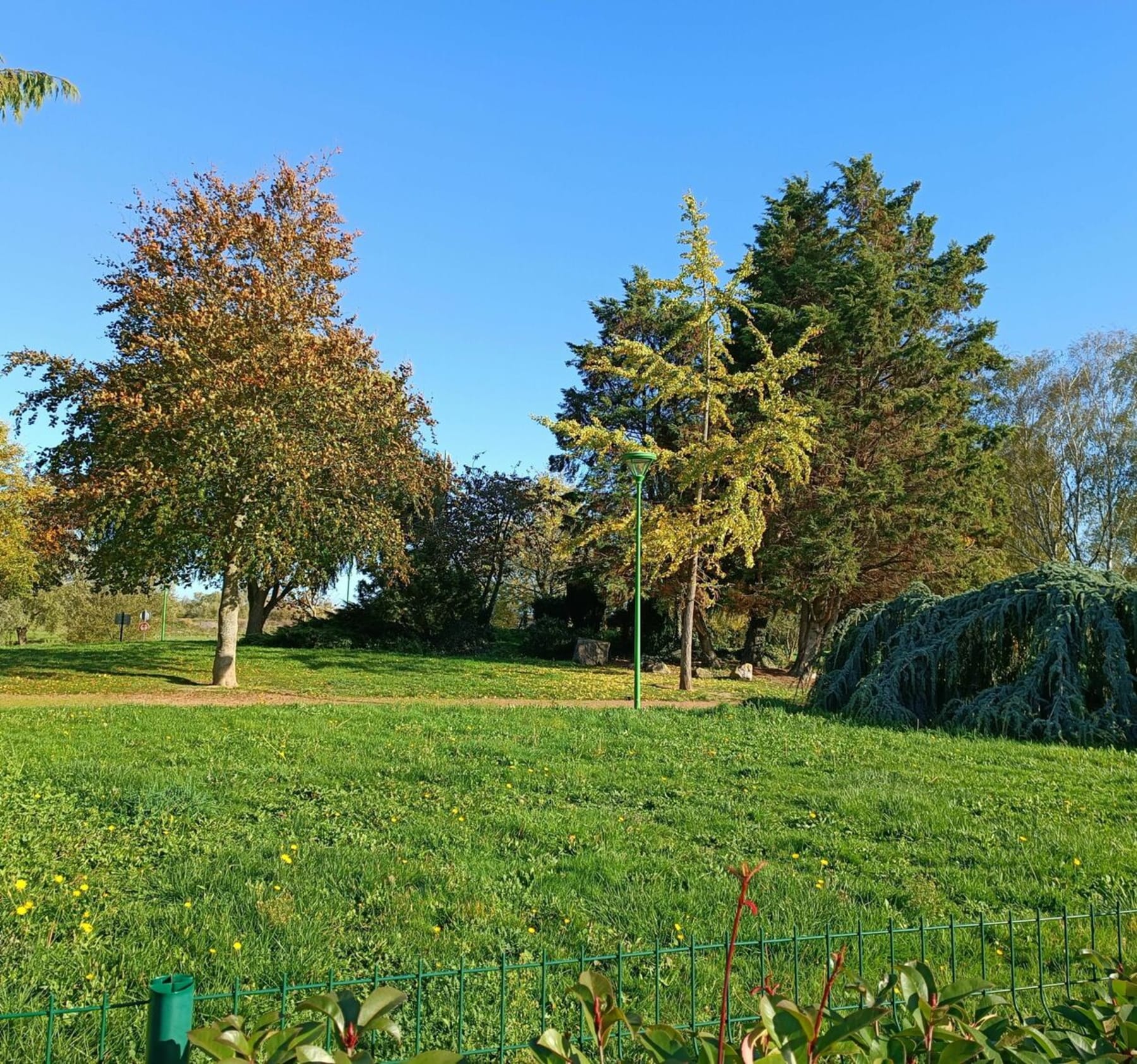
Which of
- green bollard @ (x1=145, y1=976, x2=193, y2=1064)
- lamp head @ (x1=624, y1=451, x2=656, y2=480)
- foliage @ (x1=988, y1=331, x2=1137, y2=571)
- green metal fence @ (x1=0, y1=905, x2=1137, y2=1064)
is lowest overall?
green metal fence @ (x1=0, y1=905, x2=1137, y2=1064)

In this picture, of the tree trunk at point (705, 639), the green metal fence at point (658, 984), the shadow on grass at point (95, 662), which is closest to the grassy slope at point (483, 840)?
the green metal fence at point (658, 984)

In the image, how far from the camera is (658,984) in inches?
105

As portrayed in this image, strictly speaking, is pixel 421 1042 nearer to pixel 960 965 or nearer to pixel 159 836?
pixel 960 965

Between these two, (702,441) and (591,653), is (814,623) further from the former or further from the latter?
(702,441)

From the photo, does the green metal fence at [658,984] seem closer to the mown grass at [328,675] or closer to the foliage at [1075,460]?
the mown grass at [328,675]

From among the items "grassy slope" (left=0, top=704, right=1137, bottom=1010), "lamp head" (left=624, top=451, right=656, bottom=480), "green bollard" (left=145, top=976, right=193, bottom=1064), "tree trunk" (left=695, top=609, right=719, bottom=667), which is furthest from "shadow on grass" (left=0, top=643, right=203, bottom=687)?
"green bollard" (left=145, top=976, right=193, bottom=1064)

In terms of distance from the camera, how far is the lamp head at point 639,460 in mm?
13922

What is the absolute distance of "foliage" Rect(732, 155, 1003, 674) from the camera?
22.4 m

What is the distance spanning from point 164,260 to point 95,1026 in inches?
628

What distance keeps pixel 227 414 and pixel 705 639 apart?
54.2ft

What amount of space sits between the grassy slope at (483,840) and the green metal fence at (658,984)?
201 mm

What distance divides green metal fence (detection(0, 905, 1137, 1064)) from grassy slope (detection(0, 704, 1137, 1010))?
7.9 inches

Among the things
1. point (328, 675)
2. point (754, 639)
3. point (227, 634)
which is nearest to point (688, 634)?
point (328, 675)

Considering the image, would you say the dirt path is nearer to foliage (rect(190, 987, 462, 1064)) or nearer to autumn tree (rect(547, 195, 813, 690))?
autumn tree (rect(547, 195, 813, 690))
